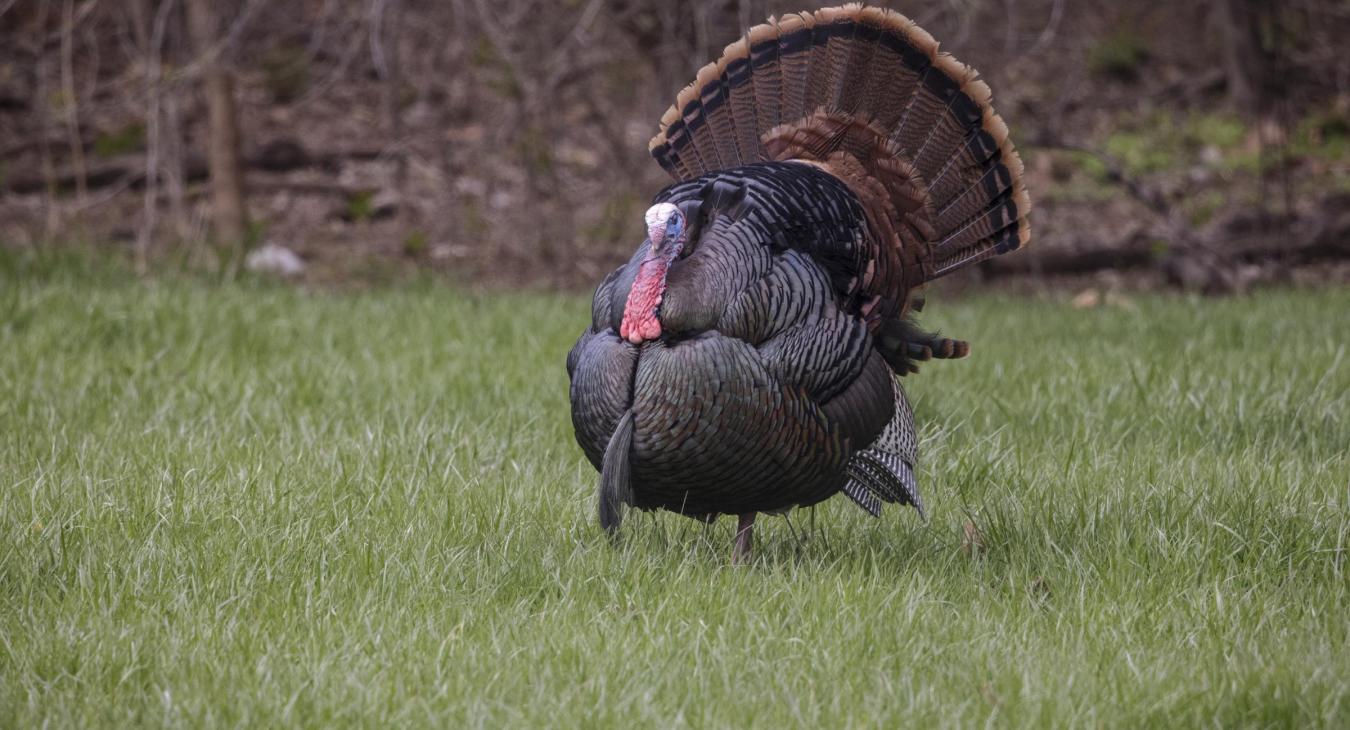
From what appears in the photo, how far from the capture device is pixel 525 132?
28.8 feet

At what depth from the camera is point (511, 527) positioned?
3643 millimetres

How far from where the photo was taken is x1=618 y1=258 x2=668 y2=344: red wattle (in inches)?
125

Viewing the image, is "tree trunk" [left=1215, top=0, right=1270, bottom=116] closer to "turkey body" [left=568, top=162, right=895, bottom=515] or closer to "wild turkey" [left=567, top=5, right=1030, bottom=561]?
"wild turkey" [left=567, top=5, right=1030, bottom=561]

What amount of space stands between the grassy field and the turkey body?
26 centimetres

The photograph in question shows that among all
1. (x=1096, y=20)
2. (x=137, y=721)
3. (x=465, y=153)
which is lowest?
(x=137, y=721)

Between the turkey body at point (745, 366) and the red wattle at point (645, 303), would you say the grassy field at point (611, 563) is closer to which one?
the turkey body at point (745, 366)

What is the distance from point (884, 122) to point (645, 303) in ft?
3.73

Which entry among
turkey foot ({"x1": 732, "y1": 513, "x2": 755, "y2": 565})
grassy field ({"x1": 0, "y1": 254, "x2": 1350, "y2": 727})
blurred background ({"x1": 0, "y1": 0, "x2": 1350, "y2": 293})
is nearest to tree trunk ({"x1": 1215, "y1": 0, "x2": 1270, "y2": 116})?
blurred background ({"x1": 0, "y1": 0, "x2": 1350, "y2": 293})

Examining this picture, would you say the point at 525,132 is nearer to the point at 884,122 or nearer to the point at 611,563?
the point at 884,122

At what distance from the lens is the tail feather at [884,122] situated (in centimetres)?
390

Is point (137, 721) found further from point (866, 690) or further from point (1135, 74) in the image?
point (1135, 74)

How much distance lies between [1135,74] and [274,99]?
7446 millimetres

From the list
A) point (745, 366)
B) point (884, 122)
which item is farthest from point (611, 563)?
point (884, 122)

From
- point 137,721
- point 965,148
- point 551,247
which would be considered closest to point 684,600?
point 137,721
